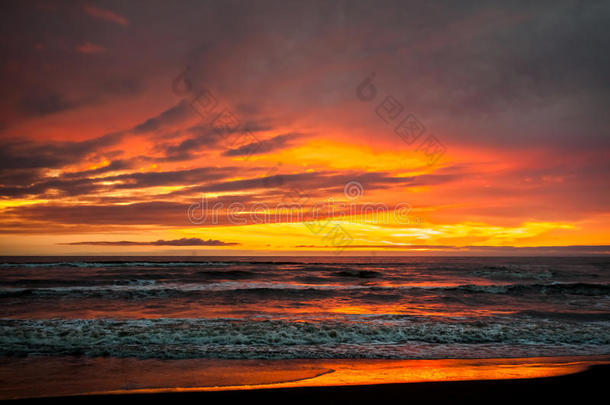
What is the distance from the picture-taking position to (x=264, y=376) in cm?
852

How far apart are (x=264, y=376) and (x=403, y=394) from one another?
3.06 meters

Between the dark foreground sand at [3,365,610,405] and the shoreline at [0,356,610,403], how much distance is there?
0.02 m

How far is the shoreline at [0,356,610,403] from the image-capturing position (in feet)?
24.0

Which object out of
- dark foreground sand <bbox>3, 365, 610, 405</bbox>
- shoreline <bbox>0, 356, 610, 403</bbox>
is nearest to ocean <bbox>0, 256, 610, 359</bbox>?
shoreline <bbox>0, 356, 610, 403</bbox>

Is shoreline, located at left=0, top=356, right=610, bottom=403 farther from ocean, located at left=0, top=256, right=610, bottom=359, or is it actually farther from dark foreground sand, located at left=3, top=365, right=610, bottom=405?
ocean, located at left=0, top=256, right=610, bottom=359

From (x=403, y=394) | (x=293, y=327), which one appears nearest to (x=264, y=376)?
(x=403, y=394)

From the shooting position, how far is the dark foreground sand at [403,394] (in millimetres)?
6945

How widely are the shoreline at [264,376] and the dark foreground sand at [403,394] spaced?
2 cm

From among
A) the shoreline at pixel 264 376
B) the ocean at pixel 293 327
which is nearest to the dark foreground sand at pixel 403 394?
the shoreline at pixel 264 376

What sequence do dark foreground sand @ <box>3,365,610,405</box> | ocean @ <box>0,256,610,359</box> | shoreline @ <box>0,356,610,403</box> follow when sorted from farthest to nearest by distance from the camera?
ocean @ <box>0,256,610,359</box>, shoreline @ <box>0,356,610,403</box>, dark foreground sand @ <box>3,365,610,405</box>

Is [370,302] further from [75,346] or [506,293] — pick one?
[75,346]

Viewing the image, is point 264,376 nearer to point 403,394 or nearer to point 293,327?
point 403,394

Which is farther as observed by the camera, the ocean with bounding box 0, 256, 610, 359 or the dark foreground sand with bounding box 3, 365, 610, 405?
the ocean with bounding box 0, 256, 610, 359

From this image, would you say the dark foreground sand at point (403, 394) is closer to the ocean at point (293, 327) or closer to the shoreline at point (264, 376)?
the shoreline at point (264, 376)
